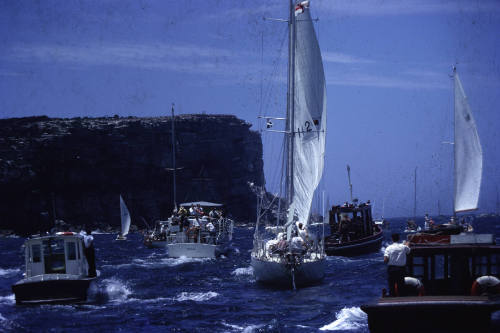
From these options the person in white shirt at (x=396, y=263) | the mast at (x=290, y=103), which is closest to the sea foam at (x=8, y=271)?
the mast at (x=290, y=103)

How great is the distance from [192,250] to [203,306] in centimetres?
2361

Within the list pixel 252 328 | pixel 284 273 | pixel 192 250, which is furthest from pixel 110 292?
pixel 192 250

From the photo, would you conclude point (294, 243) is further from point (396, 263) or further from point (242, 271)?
point (396, 263)

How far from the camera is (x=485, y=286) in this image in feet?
49.7

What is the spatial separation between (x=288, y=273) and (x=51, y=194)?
125 meters

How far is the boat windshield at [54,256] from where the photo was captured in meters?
24.5

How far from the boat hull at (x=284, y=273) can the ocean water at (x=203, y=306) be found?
17.2 inches

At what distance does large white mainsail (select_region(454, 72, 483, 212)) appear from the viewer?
85.0 ft

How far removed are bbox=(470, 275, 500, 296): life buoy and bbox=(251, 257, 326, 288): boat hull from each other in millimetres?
12475

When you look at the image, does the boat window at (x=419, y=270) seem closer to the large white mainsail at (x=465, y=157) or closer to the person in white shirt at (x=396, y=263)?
the person in white shirt at (x=396, y=263)

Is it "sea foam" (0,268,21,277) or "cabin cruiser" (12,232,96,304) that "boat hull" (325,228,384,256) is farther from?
"cabin cruiser" (12,232,96,304)

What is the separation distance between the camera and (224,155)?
158m

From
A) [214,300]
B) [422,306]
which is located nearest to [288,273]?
[214,300]

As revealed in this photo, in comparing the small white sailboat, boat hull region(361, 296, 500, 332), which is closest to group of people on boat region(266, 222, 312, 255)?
the small white sailboat
